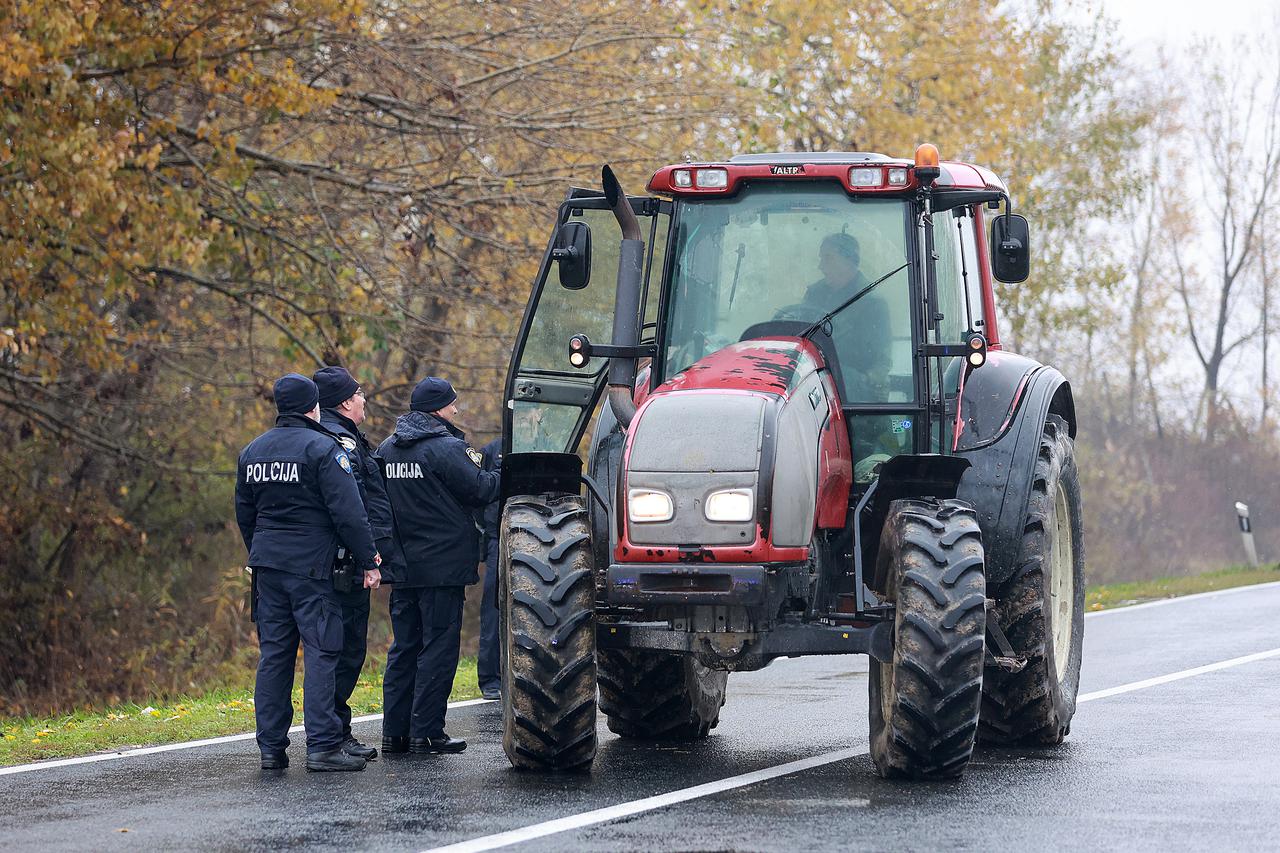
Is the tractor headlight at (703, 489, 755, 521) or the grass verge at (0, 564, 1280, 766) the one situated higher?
the tractor headlight at (703, 489, 755, 521)

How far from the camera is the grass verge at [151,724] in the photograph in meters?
10.4

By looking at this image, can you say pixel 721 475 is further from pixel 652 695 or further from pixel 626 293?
pixel 652 695

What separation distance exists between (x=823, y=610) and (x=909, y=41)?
18094 millimetres

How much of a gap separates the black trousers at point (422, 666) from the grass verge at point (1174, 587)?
11320mm

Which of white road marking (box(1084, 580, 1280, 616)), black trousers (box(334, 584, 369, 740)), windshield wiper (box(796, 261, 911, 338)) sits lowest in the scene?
white road marking (box(1084, 580, 1280, 616))

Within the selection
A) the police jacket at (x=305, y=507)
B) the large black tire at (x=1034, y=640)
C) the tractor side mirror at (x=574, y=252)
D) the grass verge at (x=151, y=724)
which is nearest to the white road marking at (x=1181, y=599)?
the grass verge at (x=151, y=724)

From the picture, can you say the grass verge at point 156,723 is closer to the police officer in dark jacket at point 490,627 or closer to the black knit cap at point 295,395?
the police officer in dark jacket at point 490,627

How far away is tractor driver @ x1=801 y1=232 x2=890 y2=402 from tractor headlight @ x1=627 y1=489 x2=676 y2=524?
1.37 meters

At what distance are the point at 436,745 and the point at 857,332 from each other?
9.92 feet

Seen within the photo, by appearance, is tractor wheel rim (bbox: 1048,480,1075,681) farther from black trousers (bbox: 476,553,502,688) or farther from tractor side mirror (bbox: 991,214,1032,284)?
black trousers (bbox: 476,553,502,688)

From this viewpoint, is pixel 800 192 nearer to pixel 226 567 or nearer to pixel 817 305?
pixel 817 305

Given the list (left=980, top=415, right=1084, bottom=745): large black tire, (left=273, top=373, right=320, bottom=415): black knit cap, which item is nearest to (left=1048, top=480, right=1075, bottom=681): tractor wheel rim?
(left=980, top=415, right=1084, bottom=745): large black tire

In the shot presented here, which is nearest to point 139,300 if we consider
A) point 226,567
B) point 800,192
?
point 226,567

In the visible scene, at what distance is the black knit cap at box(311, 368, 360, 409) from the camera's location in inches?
394
